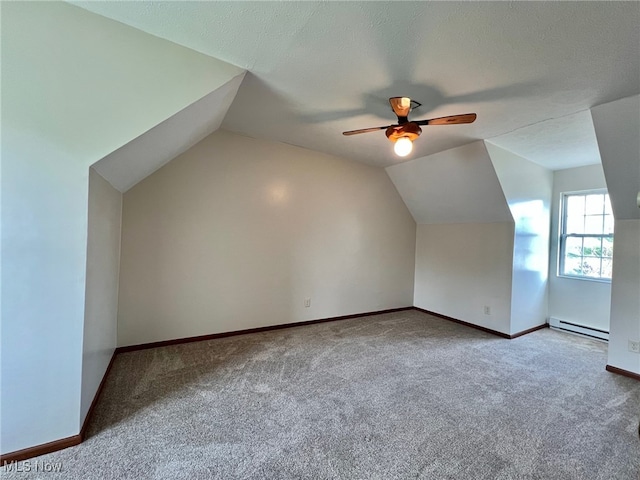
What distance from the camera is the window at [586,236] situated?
12.1 ft

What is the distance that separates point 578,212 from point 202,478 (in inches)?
204

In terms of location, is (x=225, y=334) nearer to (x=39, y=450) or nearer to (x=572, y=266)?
(x=39, y=450)

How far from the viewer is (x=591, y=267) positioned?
3.80 m

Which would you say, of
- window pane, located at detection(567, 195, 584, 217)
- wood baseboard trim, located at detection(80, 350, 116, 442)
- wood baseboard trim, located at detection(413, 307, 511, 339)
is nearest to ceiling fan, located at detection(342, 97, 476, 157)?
wood baseboard trim, located at detection(80, 350, 116, 442)

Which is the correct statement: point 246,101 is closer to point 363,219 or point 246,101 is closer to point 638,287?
point 363,219

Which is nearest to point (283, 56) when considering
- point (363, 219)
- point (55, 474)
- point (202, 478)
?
point (202, 478)

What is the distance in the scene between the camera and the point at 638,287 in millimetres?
2637

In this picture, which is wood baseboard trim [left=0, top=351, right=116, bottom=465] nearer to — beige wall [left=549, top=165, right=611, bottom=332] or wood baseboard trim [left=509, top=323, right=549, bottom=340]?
wood baseboard trim [left=509, top=323, right=549, bottom=340]

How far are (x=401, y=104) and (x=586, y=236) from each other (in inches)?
→ 142

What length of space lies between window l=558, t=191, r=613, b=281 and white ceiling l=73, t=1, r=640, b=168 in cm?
175

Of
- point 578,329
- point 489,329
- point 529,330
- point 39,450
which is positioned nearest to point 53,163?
point 39,450

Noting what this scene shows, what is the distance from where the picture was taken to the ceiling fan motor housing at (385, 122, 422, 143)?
2.22 meters

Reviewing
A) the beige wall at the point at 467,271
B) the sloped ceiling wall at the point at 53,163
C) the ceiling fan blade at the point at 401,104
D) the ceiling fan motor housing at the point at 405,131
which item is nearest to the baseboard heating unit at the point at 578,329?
the beige wall at the point at 467,271

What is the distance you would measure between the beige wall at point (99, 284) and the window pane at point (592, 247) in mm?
5485
